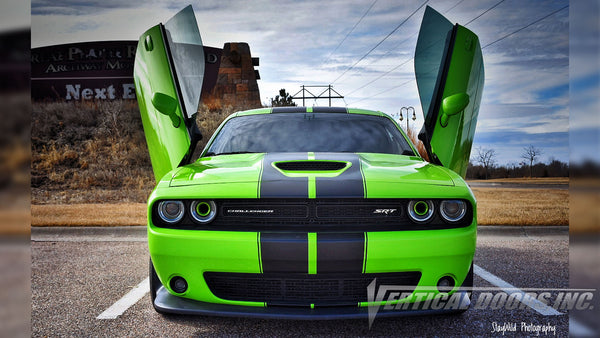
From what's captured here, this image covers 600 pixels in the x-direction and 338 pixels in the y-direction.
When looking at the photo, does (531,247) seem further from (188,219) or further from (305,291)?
(188,219)

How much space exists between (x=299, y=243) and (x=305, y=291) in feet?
0.90

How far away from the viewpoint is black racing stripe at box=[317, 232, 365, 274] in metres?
2.16

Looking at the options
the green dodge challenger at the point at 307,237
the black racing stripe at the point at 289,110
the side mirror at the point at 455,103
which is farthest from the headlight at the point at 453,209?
the black racing stripe at the point at 289,110

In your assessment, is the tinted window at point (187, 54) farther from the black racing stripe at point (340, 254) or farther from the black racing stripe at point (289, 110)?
the black racing stripe at point (340, 254)

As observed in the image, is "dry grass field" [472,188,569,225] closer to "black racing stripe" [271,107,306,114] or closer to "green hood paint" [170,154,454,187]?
"black racing stripe" [271,107,306,114]

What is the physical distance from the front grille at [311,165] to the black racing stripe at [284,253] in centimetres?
48

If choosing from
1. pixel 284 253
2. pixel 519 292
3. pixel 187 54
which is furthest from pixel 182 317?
pixel 519 292

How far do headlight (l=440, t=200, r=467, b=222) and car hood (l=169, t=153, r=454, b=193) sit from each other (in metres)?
0.11

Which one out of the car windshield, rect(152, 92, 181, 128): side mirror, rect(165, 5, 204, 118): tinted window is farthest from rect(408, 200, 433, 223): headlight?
rect(165, 5, 204, 118): tinted window

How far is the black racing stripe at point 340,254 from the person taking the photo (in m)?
2.16

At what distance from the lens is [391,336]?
2.52 metres

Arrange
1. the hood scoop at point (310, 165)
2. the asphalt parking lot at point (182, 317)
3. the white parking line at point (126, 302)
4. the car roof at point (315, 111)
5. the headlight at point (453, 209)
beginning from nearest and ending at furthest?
1. the headlight at point (453, 209)
2. the hood scoop at point (310, 165)
3. the asphalt parking lot at point (182, 317)
4. the white parking line at point (126, 302)
5. the car roof at point (315, 111)

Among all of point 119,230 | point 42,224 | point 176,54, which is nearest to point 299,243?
point 176,54

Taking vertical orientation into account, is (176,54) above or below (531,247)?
above
